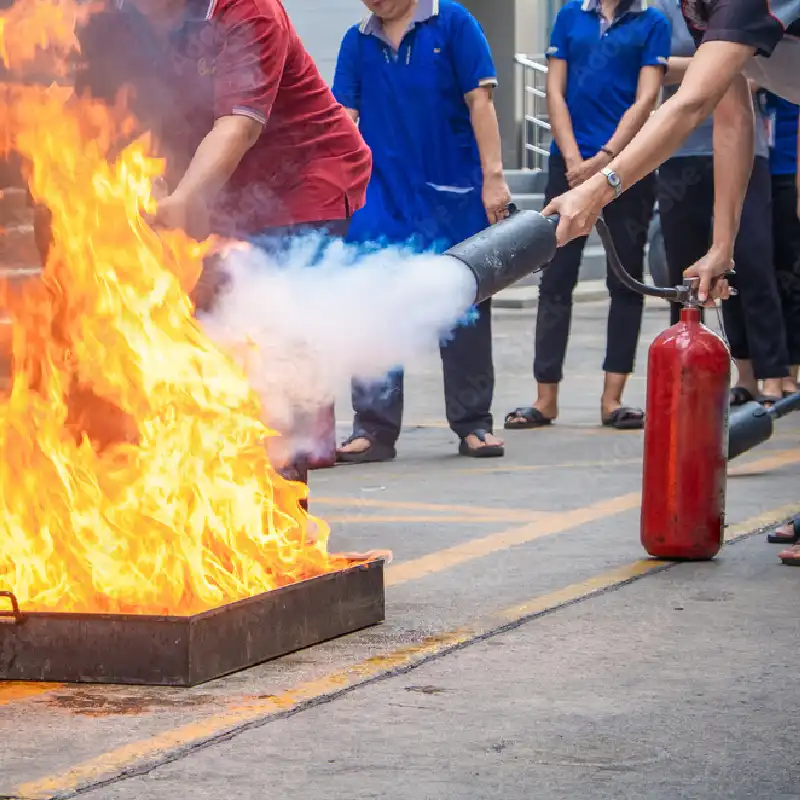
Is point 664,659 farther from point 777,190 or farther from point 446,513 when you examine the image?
point 777,190

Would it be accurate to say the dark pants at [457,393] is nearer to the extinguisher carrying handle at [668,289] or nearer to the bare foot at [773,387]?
the bare foot at [773,387]

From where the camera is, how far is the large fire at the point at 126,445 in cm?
479

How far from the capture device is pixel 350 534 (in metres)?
6.80

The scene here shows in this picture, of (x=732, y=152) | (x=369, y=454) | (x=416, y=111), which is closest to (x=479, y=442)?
(x=369, y=454)

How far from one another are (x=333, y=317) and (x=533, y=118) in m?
20.2

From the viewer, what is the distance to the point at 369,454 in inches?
344

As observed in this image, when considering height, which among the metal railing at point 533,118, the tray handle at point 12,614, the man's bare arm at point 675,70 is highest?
the metal railing at point 533,118

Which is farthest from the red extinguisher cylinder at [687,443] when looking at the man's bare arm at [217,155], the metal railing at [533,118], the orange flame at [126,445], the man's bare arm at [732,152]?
the metal railing at [533,118]

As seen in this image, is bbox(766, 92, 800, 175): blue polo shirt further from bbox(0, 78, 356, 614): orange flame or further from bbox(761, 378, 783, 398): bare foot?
bbox(0, 78, 356, 614): orange flame

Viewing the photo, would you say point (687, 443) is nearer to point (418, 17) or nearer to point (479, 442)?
point (479, 442)

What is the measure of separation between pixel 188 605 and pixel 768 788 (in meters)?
1.59

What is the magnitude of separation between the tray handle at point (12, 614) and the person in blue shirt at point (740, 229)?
5.89 meters

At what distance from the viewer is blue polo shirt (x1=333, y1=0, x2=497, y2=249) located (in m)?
8.74

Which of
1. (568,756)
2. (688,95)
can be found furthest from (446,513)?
(568,756)
